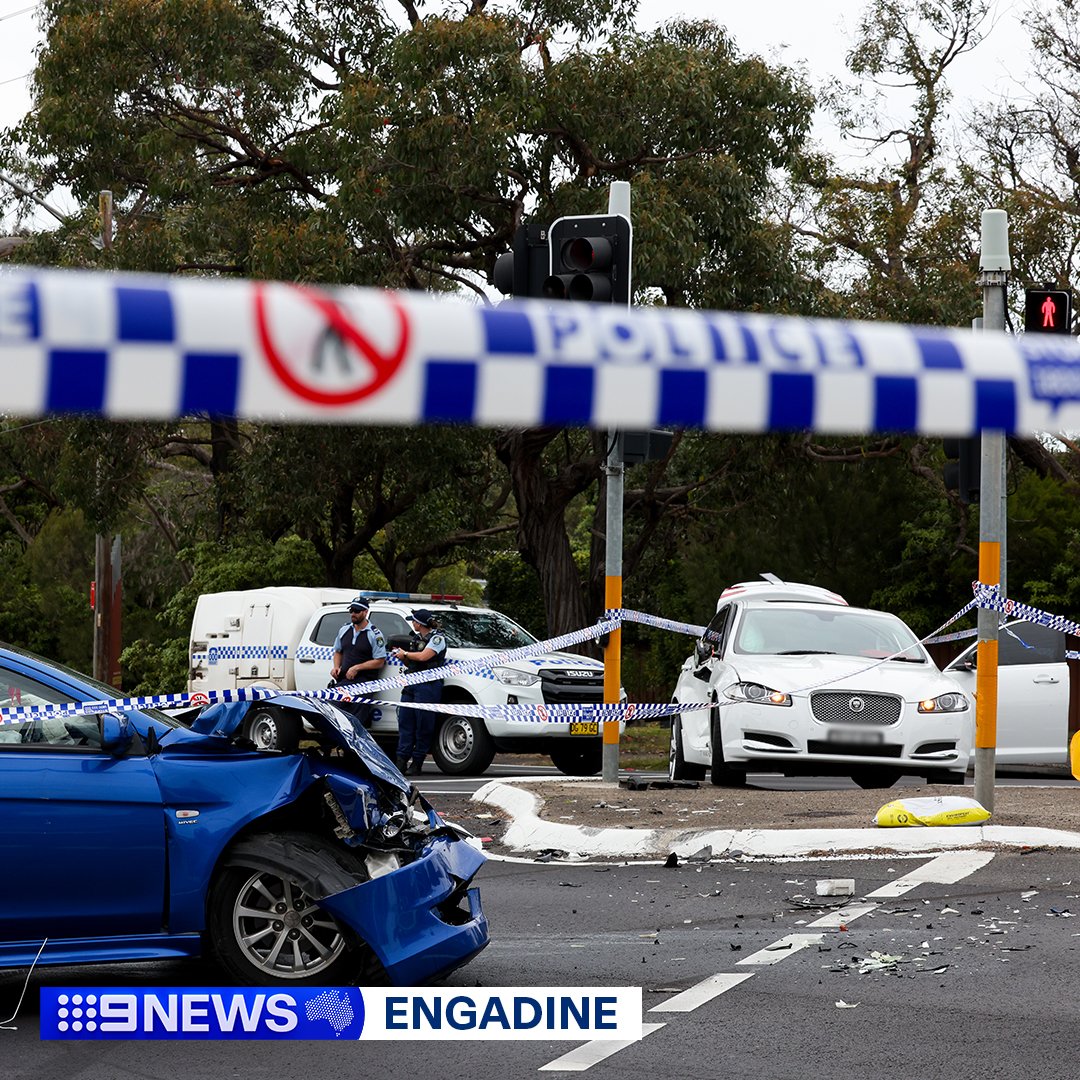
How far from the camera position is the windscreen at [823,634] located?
15.1 metres

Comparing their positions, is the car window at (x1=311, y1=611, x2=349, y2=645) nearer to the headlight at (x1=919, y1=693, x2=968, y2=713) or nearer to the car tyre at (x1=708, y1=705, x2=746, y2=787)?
the car tyre at (x1=708, y1=705, x2=746, y2=787)

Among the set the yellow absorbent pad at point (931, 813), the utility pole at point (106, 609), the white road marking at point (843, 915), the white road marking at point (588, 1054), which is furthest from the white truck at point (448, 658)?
the white road marking at point (588, 1054)

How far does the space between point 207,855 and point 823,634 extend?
9.79 meters

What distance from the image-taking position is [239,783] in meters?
6.38

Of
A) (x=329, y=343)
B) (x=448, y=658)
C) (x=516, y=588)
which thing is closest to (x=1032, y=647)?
(x=448, y=658)

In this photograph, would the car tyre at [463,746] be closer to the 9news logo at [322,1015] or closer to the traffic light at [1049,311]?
the traffic light at [1049,311]

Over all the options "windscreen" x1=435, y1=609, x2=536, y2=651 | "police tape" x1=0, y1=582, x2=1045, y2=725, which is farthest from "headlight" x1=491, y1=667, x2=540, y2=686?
"windscreen" x1=435, y1=609, x2=536, y2=651

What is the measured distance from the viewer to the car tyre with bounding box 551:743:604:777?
18.6 meters

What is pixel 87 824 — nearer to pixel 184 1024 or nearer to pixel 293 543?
pixel 184 1024

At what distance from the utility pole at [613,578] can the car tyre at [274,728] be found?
7376 mm

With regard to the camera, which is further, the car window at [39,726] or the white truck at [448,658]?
the white truck at [448,658]

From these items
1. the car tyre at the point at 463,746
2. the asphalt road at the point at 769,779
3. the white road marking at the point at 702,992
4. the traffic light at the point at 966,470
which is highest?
the traffic light at the point at 966,470

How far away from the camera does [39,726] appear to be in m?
6.37

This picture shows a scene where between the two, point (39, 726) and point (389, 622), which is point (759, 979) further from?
point (389, 622)
